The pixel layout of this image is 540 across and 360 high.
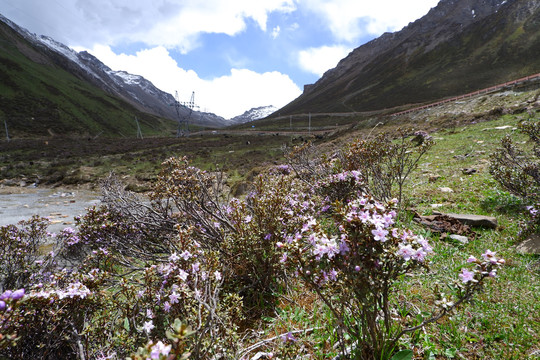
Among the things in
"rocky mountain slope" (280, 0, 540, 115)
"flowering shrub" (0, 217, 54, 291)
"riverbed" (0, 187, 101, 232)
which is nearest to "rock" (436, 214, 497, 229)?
"flowering shrub" (0, 217, 54, 291)

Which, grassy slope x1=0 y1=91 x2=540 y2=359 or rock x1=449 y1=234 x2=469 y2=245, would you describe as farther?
rock x1=449 y1=234 x2=469 y2=245

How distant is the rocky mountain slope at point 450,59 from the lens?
8281 centimetres

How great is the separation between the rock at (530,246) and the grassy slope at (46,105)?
302 ft

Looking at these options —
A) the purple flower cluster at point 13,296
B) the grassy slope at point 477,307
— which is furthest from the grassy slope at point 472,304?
the purple flower cluster at point 13,296

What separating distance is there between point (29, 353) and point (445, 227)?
243 inches

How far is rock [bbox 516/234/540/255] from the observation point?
12.3ft

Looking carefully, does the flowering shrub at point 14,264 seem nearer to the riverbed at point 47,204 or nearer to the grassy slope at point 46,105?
the riverbed at point 47,204

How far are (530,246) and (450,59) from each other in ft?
448

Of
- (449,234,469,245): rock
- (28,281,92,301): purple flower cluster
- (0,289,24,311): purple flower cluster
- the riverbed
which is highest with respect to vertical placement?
(0,289,24,311): purple flower cluster

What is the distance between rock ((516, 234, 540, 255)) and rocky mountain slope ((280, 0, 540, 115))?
9844 centimetres

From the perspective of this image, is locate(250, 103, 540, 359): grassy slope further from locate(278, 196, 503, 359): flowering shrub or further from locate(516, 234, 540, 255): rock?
locate(278, 196, 503, 359): flowering shrub

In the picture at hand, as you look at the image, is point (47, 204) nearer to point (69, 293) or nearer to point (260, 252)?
point (69, 293)

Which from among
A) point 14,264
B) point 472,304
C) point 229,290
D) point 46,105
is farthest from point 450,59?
point 46,105

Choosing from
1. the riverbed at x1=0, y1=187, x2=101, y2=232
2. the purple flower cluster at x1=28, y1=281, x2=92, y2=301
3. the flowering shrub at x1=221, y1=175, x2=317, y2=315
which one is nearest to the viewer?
the purple flower cluster at x1=28, y1=281, x2=92, y2=301
